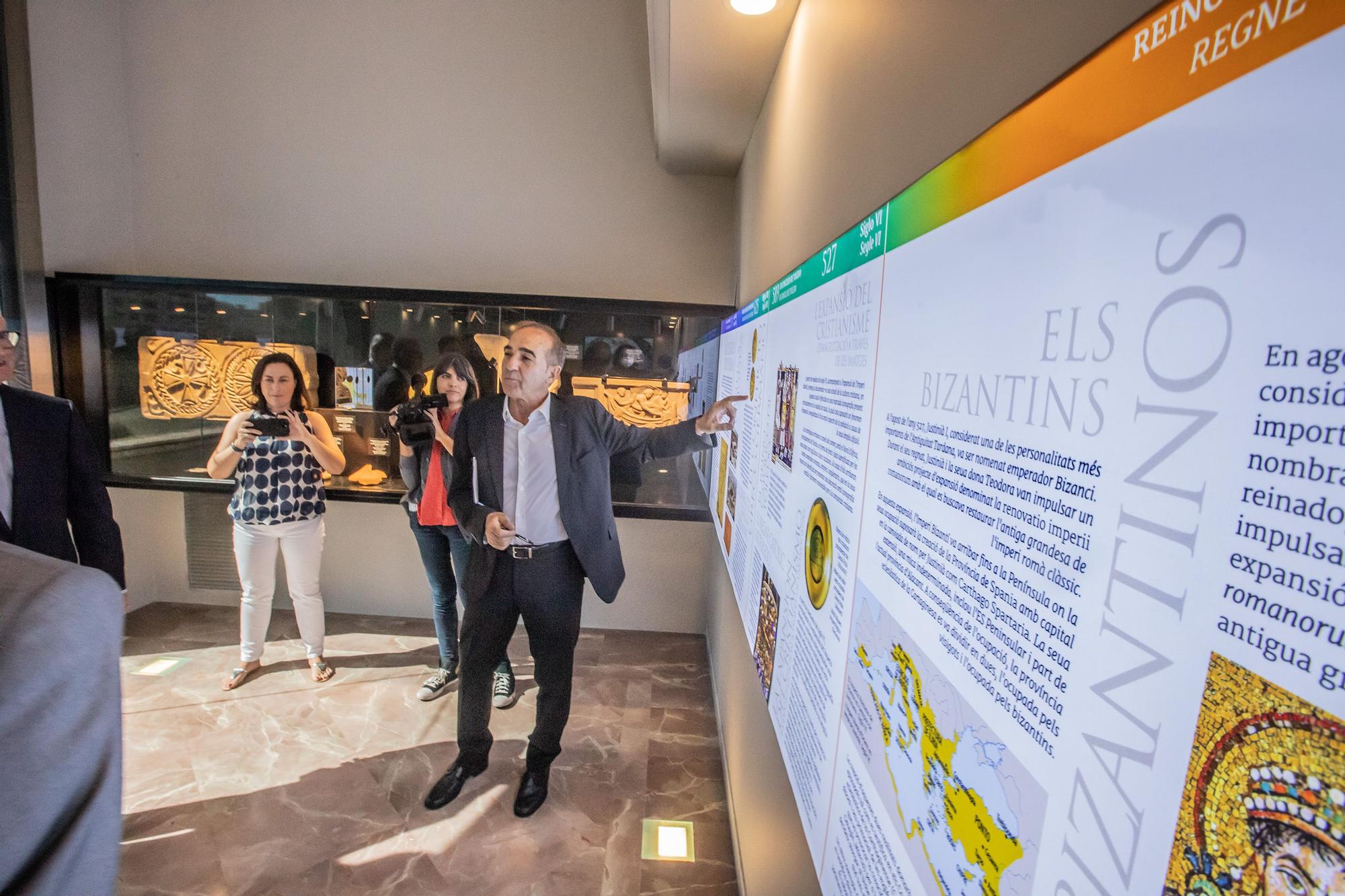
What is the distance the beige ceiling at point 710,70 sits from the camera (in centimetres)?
195

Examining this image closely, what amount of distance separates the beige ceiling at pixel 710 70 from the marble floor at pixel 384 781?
2.92 m

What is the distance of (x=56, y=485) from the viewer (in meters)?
2.10

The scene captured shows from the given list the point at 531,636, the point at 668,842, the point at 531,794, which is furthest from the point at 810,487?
the point at 531,794

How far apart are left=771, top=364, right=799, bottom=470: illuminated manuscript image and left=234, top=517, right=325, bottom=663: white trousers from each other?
108 inches

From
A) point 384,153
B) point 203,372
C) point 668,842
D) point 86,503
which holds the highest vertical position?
point 384,153

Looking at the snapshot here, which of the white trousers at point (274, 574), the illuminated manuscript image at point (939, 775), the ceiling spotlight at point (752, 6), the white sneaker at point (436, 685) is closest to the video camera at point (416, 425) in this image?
the white trousers at point (274, 574)

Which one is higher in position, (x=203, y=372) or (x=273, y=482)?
(x=203, y=372)

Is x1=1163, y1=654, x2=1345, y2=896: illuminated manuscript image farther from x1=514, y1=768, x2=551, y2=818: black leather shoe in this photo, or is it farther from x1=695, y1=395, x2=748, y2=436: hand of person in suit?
x1=514, y1=768, x2=551, y2=818: black leather shoe

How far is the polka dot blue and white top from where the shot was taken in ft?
9.83

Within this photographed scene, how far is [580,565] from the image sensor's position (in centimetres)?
248

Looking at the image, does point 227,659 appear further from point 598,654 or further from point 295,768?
point 598,654

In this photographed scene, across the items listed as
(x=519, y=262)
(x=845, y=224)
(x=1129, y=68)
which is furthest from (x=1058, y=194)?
(x=519, y=262)

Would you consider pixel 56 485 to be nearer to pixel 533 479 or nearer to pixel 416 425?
pixel 416 425

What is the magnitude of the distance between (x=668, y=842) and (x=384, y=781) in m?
1.24
